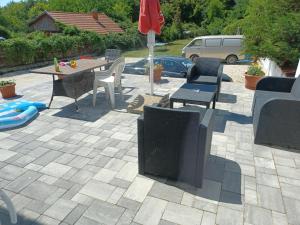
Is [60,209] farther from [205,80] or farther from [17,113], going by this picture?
[205,80]

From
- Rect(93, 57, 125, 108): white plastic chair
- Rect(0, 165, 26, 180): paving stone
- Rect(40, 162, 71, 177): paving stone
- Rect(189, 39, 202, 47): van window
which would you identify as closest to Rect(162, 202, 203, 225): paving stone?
Rect(40, 162, 71, 177): paving stone

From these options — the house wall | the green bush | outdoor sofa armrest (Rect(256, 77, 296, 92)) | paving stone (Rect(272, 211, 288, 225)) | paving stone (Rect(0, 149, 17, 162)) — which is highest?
the house wall

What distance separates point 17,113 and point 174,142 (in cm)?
381

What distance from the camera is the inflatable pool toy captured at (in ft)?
14.9

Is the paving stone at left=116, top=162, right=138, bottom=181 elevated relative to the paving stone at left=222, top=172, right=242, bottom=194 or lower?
elevated

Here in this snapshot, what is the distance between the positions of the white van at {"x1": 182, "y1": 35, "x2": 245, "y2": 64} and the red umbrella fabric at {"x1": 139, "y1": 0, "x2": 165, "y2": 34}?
26.4 feet

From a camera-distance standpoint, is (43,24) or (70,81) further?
(43,24)

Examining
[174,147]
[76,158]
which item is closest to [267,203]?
[174,147]

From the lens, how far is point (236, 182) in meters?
2.98

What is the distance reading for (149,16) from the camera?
4.77m

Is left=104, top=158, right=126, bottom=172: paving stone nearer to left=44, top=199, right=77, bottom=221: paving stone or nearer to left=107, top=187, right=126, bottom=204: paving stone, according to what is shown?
left=107, top=187, right=126, bottom=204: paving stone

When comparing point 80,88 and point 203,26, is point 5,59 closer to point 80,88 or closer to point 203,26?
point 80,88

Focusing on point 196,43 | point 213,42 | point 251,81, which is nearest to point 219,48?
point 213,42

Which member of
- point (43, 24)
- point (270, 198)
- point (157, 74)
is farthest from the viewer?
point (43, 24)
